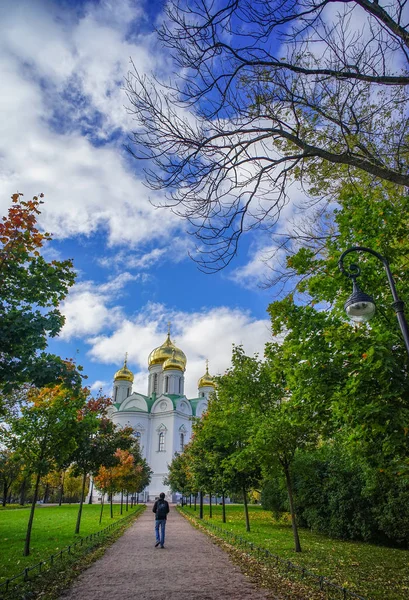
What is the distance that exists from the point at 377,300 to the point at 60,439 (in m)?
8.83

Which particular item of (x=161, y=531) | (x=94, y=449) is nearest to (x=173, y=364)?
(x=94, y=449)

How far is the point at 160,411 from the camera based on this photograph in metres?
61.1

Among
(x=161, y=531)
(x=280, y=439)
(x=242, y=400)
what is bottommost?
(x=161, y=531)

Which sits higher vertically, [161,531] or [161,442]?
[161,442]

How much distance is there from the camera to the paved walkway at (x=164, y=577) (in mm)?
6754

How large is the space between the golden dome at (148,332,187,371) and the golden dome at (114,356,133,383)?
3.96 metres

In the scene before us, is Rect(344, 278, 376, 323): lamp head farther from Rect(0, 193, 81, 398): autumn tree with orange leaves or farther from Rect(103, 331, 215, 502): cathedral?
Rect(103, 331, 215, 502): cathedral

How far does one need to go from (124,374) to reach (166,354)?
319 inches

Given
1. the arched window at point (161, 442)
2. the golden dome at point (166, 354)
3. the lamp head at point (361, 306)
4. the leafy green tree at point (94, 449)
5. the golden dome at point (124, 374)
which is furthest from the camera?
the golden dome at point (124, 374)

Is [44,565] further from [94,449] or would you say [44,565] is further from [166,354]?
[166,354]

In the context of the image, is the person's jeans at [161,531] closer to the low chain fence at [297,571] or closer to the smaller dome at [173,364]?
the low chain fence at [297,571]

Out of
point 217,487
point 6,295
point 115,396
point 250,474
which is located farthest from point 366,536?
point 115,396

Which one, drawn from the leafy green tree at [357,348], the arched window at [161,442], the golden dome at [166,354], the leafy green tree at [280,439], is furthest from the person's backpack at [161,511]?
the golden dome at [166,354]

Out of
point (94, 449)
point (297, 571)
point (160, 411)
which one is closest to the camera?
point (297, 571)
